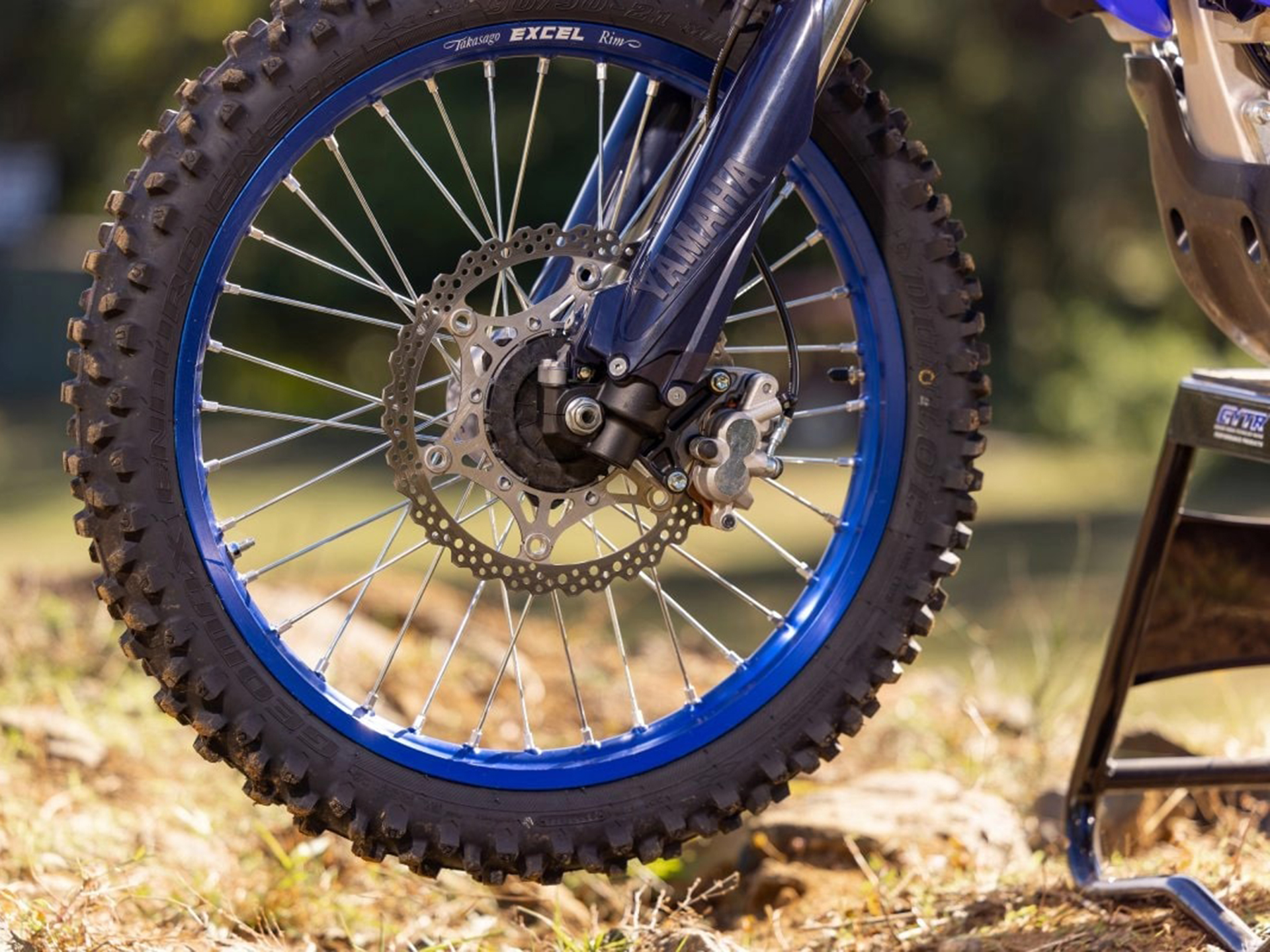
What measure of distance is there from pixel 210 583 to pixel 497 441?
0.43 metres

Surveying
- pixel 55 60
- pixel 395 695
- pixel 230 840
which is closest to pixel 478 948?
pixel 230 840

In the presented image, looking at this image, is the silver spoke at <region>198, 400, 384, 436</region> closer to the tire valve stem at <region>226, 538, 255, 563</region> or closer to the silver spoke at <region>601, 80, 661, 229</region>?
the tire valve stem at <region>226, 538, 255, 563</region>

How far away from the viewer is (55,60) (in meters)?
21.6

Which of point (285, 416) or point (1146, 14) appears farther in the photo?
point (1146, 14)

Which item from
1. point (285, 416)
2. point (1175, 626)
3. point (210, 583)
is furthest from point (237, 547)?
point (1175, 626)

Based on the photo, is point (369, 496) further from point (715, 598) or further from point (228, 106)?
point (228, 106)

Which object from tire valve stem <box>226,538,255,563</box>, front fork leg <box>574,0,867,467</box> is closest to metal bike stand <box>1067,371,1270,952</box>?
front fork leg <box>574,0,867,467</box>

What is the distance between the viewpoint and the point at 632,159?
2.50 m

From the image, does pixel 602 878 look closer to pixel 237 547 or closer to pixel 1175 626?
pixel 1175 626

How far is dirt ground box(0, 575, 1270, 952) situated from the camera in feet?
8.32

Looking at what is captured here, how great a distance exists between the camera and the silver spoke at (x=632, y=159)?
95.6 inches

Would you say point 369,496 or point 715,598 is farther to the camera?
point 369,496

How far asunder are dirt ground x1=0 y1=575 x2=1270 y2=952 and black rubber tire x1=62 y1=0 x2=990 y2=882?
0.85 ft

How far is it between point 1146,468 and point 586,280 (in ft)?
36.5
